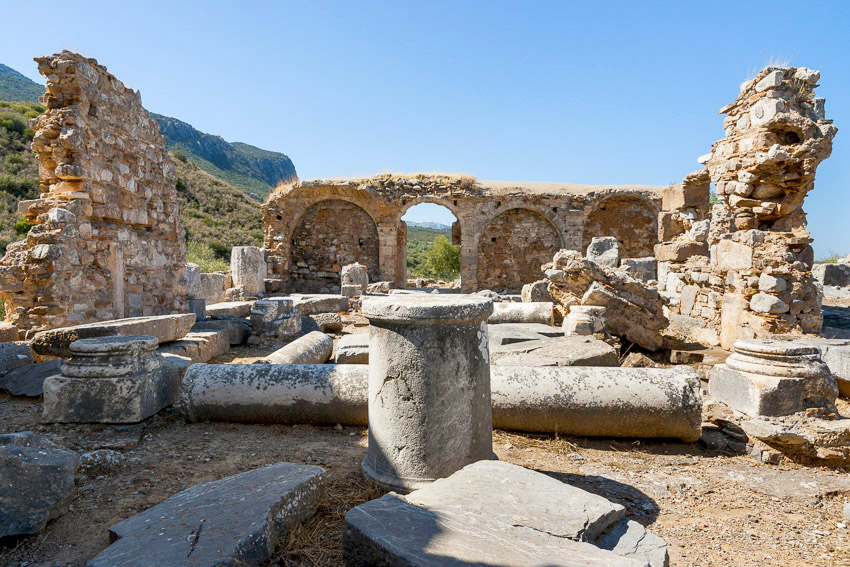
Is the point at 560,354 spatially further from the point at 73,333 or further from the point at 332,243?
the point at 332,243

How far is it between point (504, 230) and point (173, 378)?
14.9 meters

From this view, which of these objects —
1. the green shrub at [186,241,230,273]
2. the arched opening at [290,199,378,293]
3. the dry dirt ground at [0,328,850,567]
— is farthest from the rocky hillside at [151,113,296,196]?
the dry dirt ground at [0,328,850,567]

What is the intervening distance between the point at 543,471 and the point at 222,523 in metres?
2.25

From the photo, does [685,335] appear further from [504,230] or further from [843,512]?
[504,230]

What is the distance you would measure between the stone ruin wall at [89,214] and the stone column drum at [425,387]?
17.7ft

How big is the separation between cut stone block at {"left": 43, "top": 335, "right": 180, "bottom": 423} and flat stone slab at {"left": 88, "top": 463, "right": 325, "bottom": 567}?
1.90 meters

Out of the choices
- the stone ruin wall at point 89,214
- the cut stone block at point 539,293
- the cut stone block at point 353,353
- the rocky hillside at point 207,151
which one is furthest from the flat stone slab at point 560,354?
the rocky hillside at point 207,151

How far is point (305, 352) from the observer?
6598mm

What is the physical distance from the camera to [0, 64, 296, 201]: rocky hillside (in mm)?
50031

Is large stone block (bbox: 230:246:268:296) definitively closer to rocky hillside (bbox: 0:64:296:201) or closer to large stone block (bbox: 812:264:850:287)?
large stone block (bbox: 812:264:850:287)


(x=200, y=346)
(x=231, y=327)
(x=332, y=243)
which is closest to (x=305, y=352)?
(x=200, y=346)

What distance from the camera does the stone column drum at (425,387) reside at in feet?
9.70

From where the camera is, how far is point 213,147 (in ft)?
226

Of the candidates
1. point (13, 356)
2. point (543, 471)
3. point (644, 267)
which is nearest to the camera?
point (543, 471)
